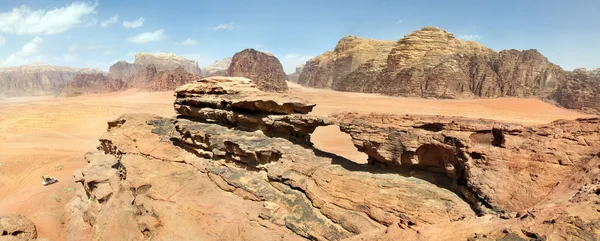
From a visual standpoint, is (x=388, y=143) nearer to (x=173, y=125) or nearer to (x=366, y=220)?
(x=366, y=220)

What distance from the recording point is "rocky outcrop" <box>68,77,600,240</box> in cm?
420

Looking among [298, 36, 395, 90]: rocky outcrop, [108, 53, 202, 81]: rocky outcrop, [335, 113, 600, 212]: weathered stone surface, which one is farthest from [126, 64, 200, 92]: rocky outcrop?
[335, 113, 600, 212]: weathered stone surface

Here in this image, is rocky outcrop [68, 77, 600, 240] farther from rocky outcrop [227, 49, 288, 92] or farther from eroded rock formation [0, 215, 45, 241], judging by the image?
rocky outcrop [227, 49, 288, 92]

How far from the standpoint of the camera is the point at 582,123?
478 centimetres

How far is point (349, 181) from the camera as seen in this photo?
5.79m

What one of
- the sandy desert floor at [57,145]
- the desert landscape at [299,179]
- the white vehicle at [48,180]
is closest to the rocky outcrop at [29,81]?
the sandy desert floor at [57,145]

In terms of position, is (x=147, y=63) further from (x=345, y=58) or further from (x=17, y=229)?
(x=17, y=229)

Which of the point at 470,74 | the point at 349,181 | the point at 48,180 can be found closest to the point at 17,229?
the point at 48,180

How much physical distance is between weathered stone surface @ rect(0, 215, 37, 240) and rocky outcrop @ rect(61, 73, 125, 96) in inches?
2427

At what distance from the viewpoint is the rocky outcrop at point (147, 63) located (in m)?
88.1

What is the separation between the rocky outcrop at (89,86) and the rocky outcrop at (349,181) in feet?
205

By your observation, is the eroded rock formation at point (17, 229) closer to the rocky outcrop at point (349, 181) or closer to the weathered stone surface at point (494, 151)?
the rocky outcrop at point (349, 181)

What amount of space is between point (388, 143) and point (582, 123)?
3011mm

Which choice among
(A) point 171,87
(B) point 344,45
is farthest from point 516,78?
(A) point 171,87
